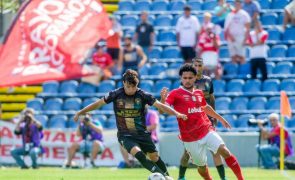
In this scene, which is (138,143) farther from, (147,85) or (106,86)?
(106,86)

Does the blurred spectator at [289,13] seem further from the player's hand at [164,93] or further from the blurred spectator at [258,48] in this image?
the player's hand at [164,93]

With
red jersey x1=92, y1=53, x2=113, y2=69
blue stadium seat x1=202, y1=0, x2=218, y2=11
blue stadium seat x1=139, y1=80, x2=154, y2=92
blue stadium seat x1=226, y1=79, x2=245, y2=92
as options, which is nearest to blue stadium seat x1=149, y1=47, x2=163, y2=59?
blue stadium seat x1=139, y1=80, x2=154, y2=92

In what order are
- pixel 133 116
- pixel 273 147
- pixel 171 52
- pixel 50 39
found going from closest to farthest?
1. pixel 133 116
2. pixel 50 39
3. pixel 273 147
4. pixel 171 52

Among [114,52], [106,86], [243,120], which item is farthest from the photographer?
[106,86]

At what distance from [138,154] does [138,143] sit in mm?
522

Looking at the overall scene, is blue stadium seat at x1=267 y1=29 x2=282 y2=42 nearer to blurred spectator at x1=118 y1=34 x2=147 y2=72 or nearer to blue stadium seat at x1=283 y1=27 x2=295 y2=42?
blue stadium seat at x1=283 y1=27 x2=295 y2=42

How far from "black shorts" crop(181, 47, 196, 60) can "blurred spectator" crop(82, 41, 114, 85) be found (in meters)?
2.15

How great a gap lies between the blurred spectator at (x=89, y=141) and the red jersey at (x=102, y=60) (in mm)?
3020

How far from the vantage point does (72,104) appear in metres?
29.8

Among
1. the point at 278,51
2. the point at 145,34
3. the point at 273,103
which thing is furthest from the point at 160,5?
the point at 273,103

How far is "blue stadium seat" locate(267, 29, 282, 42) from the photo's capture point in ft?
98.1

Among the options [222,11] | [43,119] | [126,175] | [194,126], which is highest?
[222,11]

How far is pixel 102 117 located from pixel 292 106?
527cm

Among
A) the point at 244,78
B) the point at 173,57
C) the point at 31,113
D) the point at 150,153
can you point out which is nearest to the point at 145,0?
the point at 173,57
